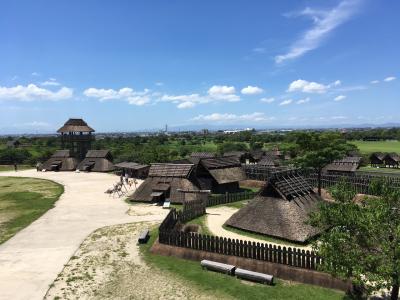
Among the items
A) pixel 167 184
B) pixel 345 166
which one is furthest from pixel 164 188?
pixel 345 166

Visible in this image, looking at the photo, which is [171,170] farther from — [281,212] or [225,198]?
[281,212]

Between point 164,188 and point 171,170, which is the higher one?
point 171,170

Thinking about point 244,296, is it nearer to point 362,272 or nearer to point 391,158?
point 362,272

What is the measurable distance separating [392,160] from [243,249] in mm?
61532

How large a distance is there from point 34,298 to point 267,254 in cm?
1024

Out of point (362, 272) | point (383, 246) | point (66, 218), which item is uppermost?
point (383, 246)

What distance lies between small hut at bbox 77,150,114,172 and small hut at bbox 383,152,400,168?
52.5 metres

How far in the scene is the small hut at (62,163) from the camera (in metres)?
69.6

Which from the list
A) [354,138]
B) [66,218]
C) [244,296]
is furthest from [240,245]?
[354,138]

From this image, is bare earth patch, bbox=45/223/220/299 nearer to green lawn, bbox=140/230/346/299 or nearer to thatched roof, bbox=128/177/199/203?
green lawn, bbox=140/230/346/299

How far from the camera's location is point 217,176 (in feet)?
127

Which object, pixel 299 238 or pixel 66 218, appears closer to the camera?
pixel 299 238

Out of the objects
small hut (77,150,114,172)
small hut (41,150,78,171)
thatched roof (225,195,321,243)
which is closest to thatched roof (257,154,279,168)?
small hut (77,150,114,172)

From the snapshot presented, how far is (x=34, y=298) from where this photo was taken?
48.2 feet
